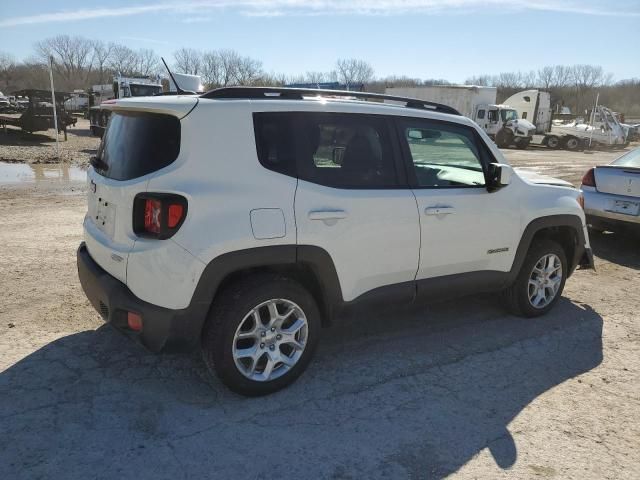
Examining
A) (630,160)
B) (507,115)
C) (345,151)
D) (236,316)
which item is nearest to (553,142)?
(507,115)

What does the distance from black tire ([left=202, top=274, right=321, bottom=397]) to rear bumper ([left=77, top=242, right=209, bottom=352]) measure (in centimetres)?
10

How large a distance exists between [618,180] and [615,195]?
20 cm

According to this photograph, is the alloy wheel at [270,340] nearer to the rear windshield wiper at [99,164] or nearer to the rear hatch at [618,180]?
the rear windshield wiper at [99,164]

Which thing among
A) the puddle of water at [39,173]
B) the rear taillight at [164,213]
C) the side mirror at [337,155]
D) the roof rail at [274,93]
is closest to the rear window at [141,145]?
the rear taillight at [164,213]

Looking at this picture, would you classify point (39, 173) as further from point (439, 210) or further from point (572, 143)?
point (572, 143)

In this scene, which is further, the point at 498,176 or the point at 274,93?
the point at 498,176

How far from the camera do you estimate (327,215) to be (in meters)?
3.22

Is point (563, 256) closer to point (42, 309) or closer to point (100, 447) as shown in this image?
point (100, 447)

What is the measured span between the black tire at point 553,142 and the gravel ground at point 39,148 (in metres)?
27.4

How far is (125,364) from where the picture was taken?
11.8 feet

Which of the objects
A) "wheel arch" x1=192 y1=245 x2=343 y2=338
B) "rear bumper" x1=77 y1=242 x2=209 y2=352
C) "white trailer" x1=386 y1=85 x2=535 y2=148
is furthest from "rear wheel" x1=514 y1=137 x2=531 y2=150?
"rear bumper" x1=77 y1=242 x2=209 y2=352

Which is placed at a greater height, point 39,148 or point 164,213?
point 164,213

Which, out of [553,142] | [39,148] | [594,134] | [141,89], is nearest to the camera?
[39,148]

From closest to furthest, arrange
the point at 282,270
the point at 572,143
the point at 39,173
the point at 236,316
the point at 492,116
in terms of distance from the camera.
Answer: the point at 236,316 → the point at 282,270 → the point at 39,173 → the point at 492,116 → the point at 572,143
